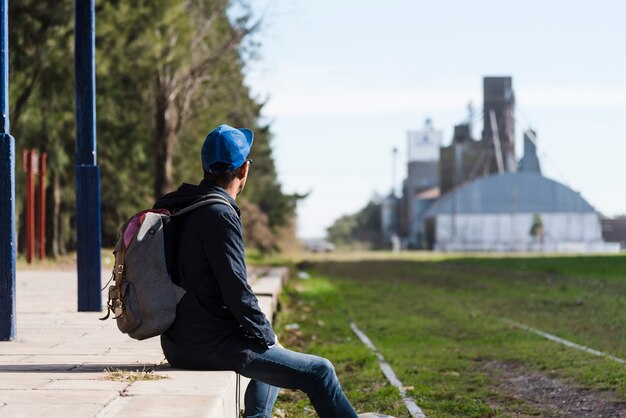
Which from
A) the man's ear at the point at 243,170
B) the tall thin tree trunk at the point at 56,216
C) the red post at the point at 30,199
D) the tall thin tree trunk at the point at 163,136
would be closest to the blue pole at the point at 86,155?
the man's ear at the point at 243,170

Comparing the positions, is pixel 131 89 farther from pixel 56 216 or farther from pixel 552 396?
pixel 552 396

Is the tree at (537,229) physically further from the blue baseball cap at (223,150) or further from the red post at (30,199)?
the blue baseball cap at (223,150)

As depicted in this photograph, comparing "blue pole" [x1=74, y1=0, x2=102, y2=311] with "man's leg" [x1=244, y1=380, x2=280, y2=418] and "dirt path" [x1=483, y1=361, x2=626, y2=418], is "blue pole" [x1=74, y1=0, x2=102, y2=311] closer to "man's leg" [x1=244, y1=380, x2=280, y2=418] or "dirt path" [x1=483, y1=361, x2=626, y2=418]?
"dirt path" [x1=483, y1=361, x2=626, y2=418]

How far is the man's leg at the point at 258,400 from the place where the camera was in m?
5.57

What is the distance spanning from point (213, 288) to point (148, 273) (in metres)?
0.32

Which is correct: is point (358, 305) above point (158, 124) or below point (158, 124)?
below

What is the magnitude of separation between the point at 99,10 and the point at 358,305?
11.3m

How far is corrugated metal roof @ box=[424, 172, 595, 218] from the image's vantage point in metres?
99.3

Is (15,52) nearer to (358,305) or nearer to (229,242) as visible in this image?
(358,305)

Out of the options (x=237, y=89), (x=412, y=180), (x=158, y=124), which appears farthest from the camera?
(x=412, y=180)

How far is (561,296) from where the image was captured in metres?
19.3

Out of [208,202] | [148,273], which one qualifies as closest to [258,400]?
[148,273]

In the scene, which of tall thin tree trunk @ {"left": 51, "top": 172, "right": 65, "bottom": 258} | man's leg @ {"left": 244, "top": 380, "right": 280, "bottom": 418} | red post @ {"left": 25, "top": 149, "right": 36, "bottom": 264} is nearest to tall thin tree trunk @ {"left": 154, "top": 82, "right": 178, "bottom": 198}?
tall thin tree trunk @ {"left": 51, "top": 172, "right": 65, "bottom": 258}

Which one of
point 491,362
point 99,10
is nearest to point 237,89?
point 99,10
